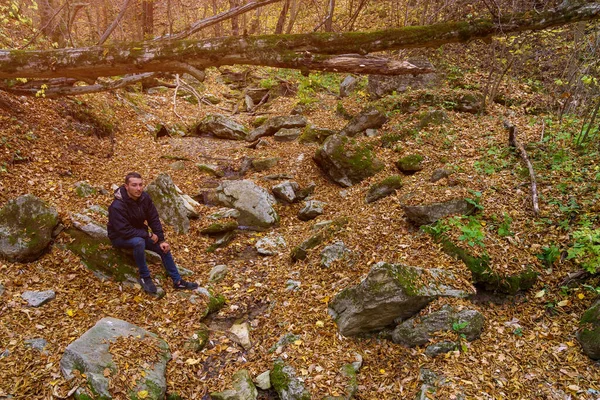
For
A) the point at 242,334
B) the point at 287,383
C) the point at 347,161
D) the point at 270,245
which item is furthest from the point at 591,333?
the point at 347,161

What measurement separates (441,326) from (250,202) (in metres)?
5.12

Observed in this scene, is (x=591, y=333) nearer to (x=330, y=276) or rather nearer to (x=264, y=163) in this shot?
(x=330, y=276)

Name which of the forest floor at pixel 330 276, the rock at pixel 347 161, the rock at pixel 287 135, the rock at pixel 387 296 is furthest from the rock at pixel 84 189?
the rock at pixel 287 135

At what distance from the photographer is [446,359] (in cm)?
443

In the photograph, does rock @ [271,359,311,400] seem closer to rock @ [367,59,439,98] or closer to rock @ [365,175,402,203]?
rock @ [365,175,402,203]

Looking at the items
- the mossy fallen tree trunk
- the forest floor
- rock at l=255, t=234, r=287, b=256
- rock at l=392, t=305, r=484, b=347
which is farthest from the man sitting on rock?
rock at l=392, t=305, r=484, b=347

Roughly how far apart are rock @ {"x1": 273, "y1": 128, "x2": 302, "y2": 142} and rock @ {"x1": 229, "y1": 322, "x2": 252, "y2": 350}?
312 inches

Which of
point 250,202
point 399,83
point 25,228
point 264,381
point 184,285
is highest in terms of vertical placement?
point 399,83

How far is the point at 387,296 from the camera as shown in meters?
4.89

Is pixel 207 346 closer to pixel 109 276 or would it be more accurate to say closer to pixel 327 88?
pixel 109 276

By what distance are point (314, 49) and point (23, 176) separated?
617 centimetres

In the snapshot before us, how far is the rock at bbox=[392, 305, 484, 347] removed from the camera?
4.66 m

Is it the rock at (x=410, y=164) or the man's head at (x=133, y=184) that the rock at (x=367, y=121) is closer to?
the rock at (x=410, y=164)

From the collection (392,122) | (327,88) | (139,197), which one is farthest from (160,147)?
(327,88)
